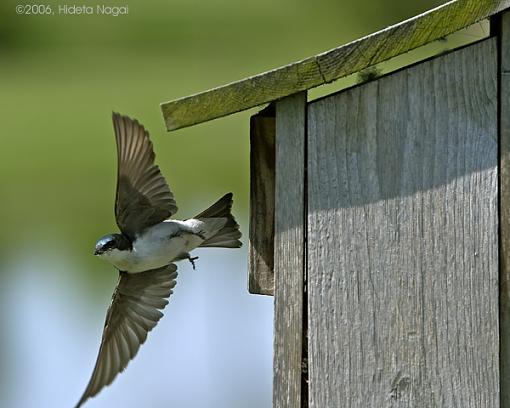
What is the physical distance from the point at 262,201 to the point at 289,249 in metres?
0.14

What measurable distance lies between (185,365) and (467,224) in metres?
2.25

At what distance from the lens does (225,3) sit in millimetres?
5633

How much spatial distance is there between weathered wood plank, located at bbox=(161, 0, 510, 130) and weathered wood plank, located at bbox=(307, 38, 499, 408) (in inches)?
2.2

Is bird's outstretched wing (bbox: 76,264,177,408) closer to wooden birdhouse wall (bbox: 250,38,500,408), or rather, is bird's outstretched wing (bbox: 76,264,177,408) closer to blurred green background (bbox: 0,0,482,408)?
wooden birdhouse wall (bbox: 250,38,500,408)

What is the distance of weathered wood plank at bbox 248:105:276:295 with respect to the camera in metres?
2.26

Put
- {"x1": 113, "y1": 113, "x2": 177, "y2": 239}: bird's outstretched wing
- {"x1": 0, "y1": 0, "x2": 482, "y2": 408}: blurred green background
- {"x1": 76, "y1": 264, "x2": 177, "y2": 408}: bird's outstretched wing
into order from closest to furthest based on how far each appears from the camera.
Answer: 1. {"x1": 113, "y1": 113, "x2": 177, "y2": 239}: bird's outstretched wing
2. {"x1": 76, "y1": 264, "x2": 177, "y2": 408}: bird's outstretched wing
3. {"x1": 0, "y1": 0, "x2": 482, "y2": 408}: blurred green background

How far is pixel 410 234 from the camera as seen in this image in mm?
2131

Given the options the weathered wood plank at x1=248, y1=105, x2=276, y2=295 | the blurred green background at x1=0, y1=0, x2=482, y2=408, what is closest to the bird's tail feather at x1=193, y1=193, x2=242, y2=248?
the weathered wood plank at x1=248, y1=105, x2=276, y2=295

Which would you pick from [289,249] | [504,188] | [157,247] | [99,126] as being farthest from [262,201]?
[99,126]

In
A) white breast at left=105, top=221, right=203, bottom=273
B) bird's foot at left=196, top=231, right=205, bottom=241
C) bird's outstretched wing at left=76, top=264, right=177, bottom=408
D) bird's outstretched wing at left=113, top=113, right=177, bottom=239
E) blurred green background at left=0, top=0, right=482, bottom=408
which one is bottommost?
bird's outstretched wing at left=76, top=264, right=177, bottom=408

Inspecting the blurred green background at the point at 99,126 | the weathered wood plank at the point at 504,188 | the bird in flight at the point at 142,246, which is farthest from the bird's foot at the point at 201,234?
the blurred green background at the point at 99,126

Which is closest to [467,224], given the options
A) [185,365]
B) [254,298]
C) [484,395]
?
[484,395]

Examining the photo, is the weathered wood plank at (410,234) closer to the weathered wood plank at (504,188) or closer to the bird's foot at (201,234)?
the weathered wood plank at (504,188)

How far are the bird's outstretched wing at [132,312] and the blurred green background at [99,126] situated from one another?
1856 mm
